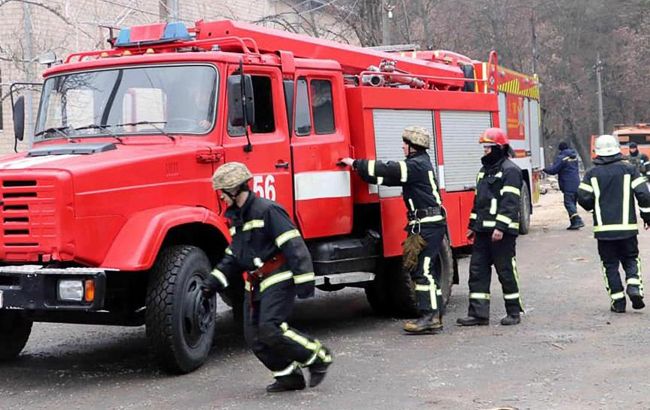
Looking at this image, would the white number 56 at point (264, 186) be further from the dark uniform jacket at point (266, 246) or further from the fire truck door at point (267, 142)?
the dark uniform jacket at point (266, 246)

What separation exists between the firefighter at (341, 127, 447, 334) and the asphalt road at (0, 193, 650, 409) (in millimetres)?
275

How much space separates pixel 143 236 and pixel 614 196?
17.0ft

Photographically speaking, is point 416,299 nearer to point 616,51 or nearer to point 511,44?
point 511,44

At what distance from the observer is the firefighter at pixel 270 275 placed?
639 cm

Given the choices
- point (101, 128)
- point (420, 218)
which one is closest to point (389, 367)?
point (420, 218)

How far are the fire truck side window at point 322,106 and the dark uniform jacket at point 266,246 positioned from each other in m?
2.27

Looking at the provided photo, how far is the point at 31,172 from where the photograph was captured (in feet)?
21.7

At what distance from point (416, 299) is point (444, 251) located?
864 mm

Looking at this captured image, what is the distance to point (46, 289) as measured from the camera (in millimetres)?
6465

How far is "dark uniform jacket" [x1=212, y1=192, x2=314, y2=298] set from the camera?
6.38 metres

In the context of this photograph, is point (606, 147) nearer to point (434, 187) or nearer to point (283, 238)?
point (434, 187)

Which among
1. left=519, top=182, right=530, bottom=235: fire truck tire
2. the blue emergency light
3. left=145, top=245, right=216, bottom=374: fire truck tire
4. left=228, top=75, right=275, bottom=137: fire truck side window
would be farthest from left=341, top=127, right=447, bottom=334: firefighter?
left=519, top=182, right=530, bottom=235: fire truck tire

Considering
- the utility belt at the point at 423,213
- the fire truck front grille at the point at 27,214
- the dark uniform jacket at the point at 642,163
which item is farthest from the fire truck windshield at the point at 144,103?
the dark uniform jacket at the point at 642,163

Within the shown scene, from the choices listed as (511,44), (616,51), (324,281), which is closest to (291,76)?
(324,281)
